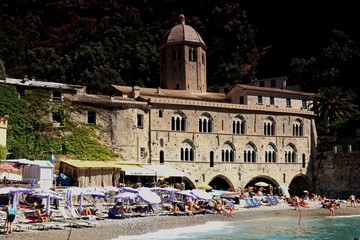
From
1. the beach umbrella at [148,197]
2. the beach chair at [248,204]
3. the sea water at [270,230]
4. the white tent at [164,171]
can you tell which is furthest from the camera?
the white tent at [164,171]

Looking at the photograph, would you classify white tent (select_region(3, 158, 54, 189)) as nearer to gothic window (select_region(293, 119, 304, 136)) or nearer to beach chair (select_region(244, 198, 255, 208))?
beach chair (select_region(244, 198, 255, 208))

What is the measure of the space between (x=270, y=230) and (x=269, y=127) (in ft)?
78.2

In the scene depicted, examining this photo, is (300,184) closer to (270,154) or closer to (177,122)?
(270,154)

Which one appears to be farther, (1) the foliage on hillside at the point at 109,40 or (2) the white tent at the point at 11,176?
(1) the foliage on hillside at the point at 109,40

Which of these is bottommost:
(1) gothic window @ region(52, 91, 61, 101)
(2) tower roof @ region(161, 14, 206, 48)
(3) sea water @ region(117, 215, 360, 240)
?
(3) sea water @ region(117, 215, 360, 240)

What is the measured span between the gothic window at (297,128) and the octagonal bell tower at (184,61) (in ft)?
36.9

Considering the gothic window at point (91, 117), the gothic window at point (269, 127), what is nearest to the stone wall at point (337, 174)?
the gothic window at point (269, 127)

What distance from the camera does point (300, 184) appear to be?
5978cm

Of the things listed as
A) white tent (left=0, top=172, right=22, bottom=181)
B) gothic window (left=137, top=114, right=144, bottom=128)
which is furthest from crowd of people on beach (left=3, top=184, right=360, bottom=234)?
gothic window (left=137, top=114, right=144, bottom=128)

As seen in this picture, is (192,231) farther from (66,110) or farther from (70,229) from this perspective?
(66,110)

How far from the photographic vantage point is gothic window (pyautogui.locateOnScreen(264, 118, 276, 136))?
5622 cm

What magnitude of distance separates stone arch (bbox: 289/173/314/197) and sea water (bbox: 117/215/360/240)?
18003 millimetres

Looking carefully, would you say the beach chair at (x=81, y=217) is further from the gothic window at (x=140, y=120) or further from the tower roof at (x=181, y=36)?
the tower roof at (x=181, y=36)

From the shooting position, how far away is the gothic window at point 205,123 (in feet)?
172
